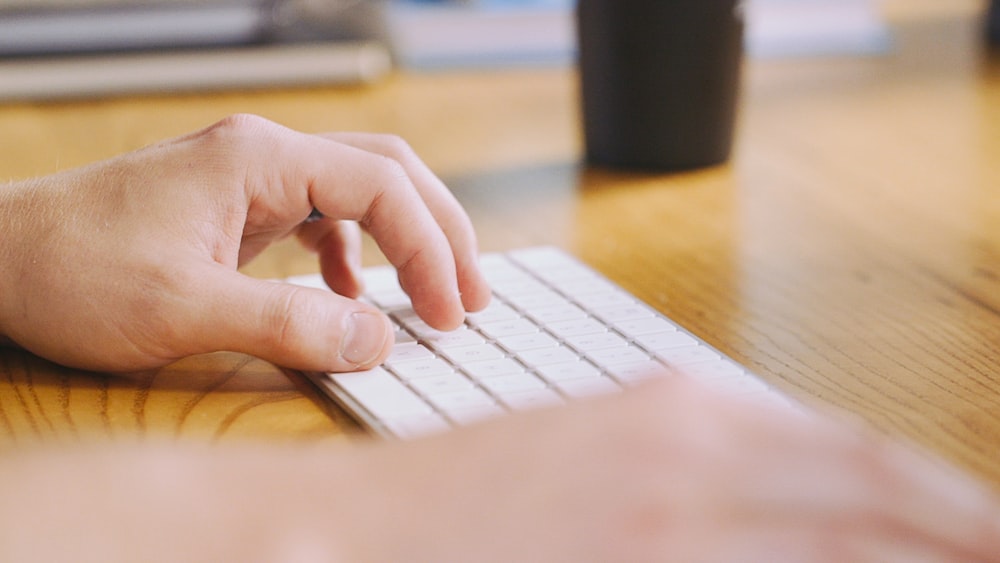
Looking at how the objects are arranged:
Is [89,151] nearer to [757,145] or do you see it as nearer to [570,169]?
[570,169]

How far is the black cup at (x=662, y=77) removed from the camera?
101 cm

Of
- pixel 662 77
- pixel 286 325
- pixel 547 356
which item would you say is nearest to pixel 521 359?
pixel 547 356

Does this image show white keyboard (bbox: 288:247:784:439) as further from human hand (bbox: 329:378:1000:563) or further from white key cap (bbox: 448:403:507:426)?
human hand (bbox: 329:378:1000:563)

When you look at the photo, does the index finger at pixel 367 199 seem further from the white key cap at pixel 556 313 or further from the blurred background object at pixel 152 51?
the blurred background object at pixel 152 51

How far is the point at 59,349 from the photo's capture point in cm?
62

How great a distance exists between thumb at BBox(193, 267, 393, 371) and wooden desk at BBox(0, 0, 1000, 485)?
0.08 feet

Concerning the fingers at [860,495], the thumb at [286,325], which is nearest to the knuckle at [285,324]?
the thumb at [286,325]

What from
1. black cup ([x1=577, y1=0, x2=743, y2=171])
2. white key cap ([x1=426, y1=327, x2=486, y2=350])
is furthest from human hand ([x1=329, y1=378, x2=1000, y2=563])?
black cup ([x1=577, y1=0, x2=743, y2=171])

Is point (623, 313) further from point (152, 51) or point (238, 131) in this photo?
point (152, 51)

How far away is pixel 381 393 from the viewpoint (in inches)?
22.6

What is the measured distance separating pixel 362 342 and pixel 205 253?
0.09m

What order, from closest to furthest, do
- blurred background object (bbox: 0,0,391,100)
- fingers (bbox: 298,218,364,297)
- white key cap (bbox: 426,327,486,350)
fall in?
white key cap (bbox: 426,327,486,350)
fingers (bbox: 298,218,364,297)
blurred background object (bbox: 0,0,391,100)

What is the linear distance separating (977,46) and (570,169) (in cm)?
77

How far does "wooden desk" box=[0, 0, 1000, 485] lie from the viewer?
588 mm
